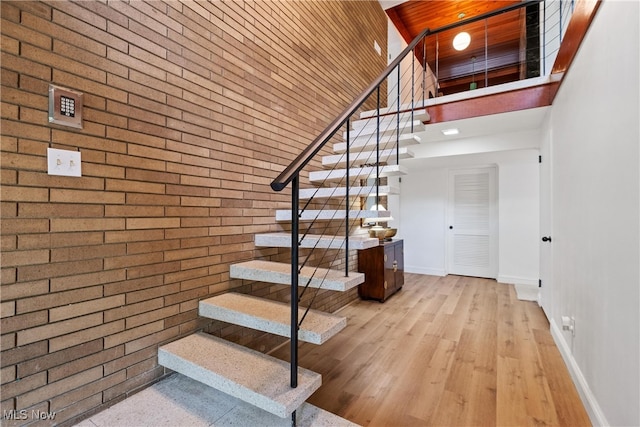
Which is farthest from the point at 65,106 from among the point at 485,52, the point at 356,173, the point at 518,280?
the point at 518,280

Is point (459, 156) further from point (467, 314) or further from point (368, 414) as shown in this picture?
point (368, 414)

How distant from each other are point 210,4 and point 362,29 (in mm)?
2831

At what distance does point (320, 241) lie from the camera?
6.99ft

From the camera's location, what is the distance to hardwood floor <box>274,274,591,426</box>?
1.71 m

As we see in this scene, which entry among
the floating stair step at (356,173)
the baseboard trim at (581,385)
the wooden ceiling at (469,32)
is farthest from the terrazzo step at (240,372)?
the wooden ceiling at (469,32)

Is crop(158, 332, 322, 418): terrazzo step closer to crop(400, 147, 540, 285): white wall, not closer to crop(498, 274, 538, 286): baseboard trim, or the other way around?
crop(400, 147, 540, 285): white wall

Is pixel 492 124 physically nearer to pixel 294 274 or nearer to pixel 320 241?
pixel 320 241

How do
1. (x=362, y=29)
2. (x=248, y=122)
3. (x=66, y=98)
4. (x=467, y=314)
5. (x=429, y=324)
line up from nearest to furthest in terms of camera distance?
(x=66, y=98), (x=248, y=122), (x=429, y=324), (x=467, y=314), (x=362, y=29)

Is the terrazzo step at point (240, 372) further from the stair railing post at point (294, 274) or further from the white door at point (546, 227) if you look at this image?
the white door at point (546, 227)

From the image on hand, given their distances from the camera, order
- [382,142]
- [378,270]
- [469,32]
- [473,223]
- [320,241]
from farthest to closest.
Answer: [469,32]
[473,223]
[378,270]
[382,142]
[320,241]

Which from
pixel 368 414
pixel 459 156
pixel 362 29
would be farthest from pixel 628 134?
pixel 362 29

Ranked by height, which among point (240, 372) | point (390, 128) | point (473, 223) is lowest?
point (240, 372)

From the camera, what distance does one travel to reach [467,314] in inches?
135

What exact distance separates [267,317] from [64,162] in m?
1.26
